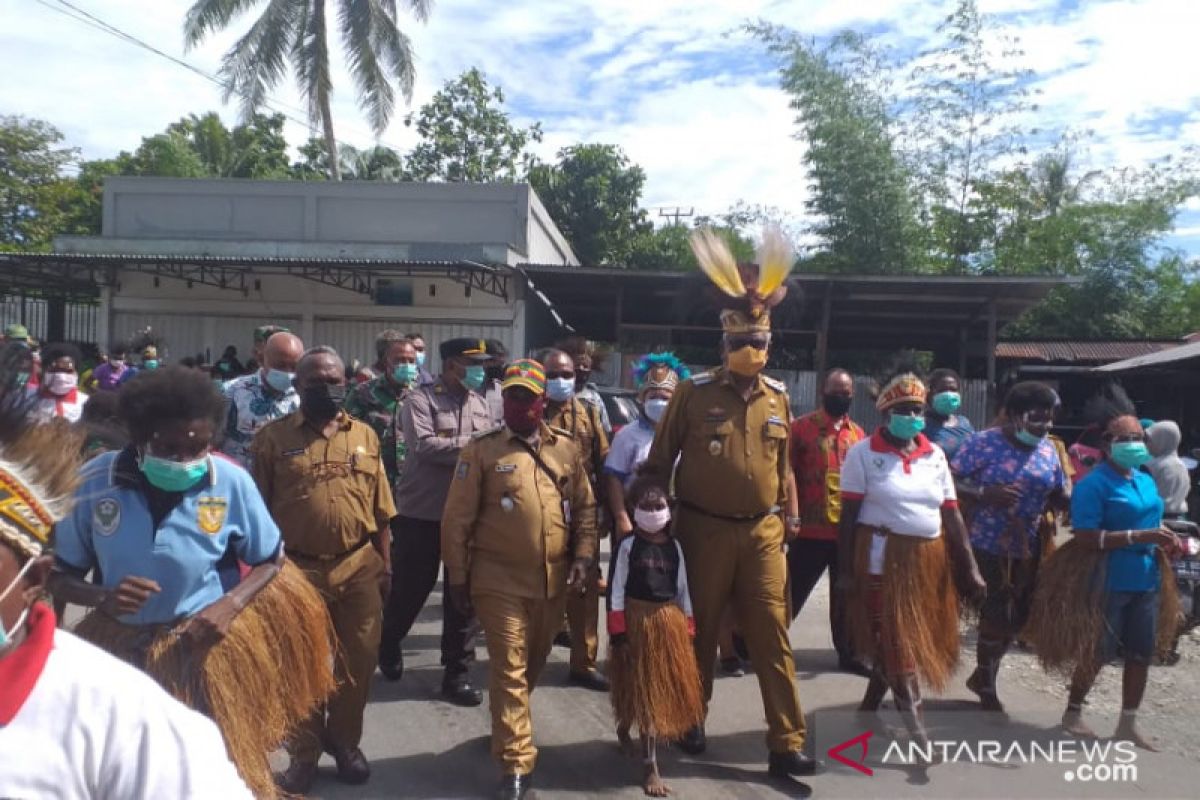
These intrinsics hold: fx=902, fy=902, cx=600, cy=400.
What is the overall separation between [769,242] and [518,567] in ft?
7.13

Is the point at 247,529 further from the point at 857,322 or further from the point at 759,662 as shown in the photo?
the point at 857,322

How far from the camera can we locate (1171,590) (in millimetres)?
4840

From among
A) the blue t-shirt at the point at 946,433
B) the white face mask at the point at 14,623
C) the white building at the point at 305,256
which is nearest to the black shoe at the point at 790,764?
the blue t-shirt at the point at 946,433

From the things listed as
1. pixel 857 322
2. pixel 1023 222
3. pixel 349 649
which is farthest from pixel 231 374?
pixel 1023 222

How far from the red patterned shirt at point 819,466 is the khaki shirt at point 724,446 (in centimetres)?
132

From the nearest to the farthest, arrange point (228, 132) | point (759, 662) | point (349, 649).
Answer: point (349, 649)
point (759, 662)
point (228, 132)

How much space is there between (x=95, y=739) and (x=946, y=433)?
6144 mm

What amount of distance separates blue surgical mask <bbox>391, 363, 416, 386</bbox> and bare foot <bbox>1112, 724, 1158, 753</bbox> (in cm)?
450

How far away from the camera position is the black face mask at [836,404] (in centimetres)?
597

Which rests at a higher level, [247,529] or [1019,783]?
[247,529]

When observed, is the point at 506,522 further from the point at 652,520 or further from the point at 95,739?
the point at 95,739

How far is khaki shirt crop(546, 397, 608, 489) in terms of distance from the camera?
5.46m

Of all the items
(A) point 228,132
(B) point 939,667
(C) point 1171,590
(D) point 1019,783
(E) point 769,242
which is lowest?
(D) point 1019,783

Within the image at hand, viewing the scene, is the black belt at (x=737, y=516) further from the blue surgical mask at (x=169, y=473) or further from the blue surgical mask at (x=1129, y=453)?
the blue surgical mask at (x=169, y=473)
